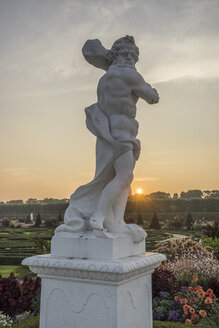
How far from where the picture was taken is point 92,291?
273cm

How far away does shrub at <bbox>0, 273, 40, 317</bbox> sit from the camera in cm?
477

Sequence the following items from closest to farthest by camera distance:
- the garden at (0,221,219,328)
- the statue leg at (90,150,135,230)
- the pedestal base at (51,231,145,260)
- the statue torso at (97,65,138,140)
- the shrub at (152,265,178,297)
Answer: the pedestal base at (51,231,145,260) → the statue leg at (90,150,135,230) → the statue torso at (97,65,138,140) → the garden at (0,221,219,328) → the shrub at (152,265,178,297)

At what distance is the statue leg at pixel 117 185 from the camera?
119 inches

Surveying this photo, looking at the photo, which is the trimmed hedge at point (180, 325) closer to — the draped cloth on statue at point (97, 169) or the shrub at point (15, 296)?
the shrub at point (15, 296)

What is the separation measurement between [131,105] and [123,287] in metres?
1.74

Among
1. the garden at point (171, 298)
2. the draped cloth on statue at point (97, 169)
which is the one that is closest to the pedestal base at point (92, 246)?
the draped cloth on statue at point (97, 169)

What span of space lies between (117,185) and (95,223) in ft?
1.40

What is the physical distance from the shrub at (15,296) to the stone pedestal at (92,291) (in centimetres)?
213

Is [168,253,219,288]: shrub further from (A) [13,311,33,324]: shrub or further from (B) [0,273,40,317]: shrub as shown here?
(A) [13,311,33,324]: shrub

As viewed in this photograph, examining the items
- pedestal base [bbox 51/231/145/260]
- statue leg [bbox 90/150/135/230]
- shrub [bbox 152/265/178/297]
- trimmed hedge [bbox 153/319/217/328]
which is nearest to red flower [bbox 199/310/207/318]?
trimmed hedge [bbox 153/319/217/328]

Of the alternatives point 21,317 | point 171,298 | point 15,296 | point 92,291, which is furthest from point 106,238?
point 171,298

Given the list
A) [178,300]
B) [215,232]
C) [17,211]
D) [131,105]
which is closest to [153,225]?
[215,232]

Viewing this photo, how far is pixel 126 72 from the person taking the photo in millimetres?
3184

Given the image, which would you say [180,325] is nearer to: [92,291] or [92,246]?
[92,291]
